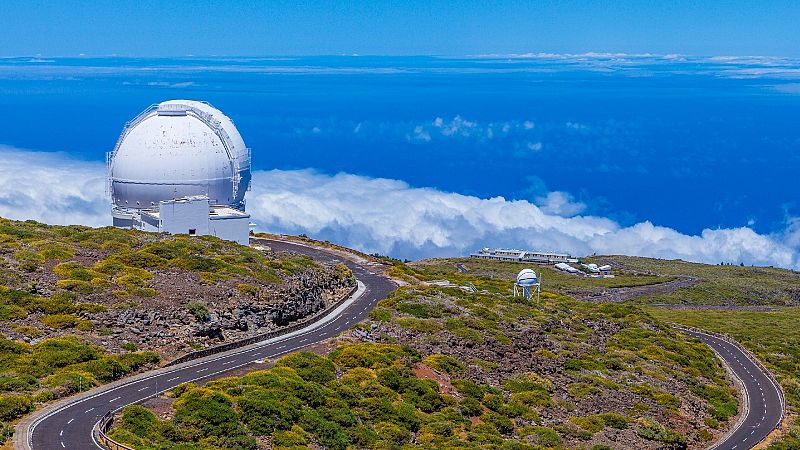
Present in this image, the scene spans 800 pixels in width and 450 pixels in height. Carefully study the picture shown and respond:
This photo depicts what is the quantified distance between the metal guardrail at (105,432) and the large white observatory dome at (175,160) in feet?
102

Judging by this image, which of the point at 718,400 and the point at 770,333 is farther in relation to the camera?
Result: the point at 770,333

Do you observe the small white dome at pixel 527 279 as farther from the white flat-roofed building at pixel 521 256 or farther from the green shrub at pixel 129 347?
the white flat-roofed building at pixel 521 256

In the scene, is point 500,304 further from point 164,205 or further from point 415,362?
point 164,205

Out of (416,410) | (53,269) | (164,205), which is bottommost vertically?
(416,410)

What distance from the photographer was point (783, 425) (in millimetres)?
41812

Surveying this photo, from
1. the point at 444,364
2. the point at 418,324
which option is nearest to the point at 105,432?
the point at 444,364

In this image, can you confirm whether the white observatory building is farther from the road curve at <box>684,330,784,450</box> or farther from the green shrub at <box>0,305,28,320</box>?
the road curve at <box>684,330,784,450</box>

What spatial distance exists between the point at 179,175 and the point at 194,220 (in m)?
3.12

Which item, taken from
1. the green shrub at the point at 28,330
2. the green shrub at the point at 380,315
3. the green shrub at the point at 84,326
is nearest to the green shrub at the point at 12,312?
the green shrub at the point at 28,330

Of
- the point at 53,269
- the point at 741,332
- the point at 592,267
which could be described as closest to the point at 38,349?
the point at 53,269

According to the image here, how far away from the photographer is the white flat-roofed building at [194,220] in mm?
55656

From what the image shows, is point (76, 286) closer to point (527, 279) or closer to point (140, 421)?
point (140, 421)

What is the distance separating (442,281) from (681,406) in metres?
21.3

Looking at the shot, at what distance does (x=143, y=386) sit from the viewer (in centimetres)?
3178
